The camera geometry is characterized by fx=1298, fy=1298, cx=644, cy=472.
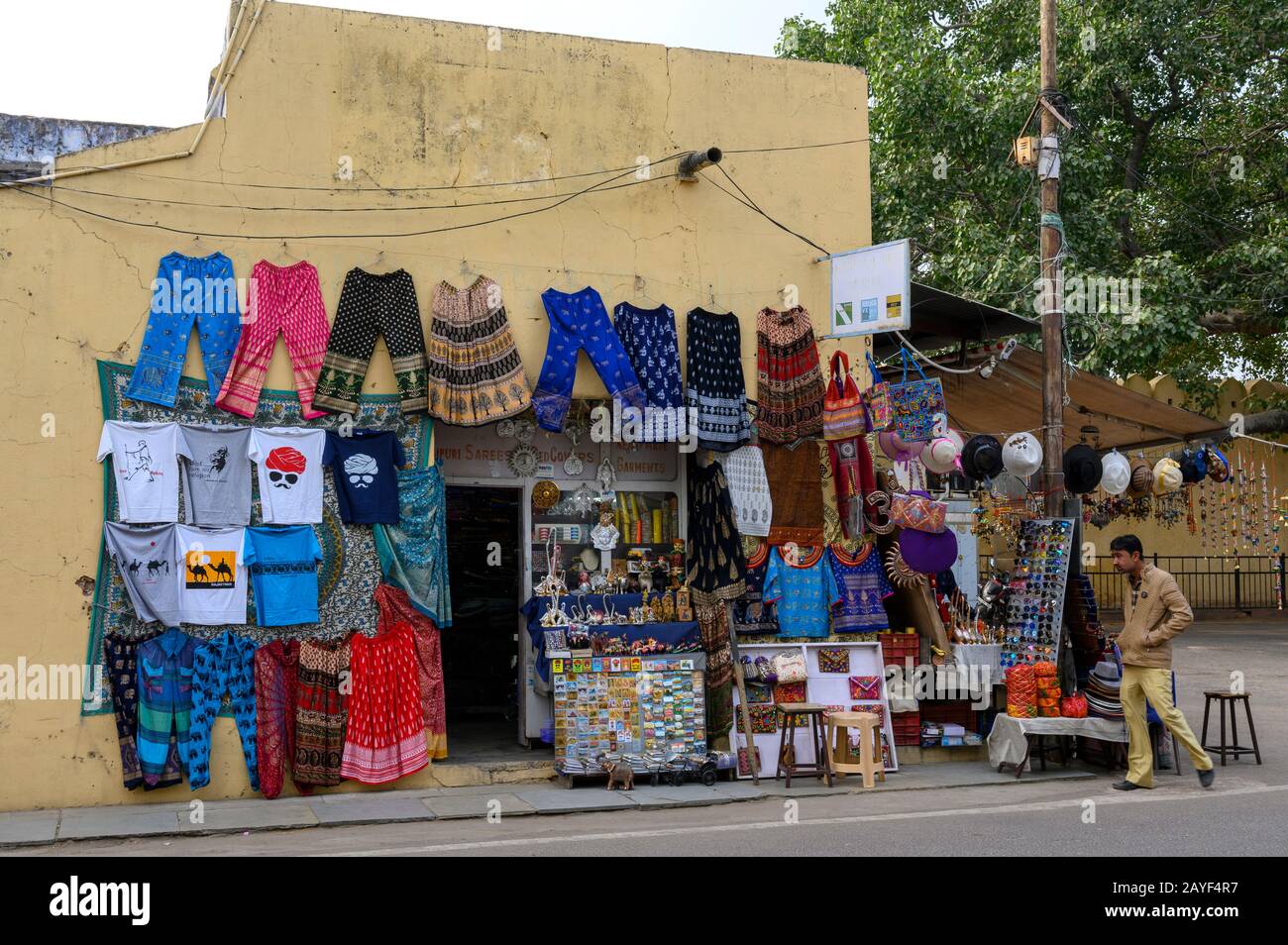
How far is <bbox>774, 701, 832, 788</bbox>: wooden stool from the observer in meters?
11.1

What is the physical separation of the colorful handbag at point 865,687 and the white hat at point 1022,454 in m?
2.42

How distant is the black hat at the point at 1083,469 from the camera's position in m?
12.7

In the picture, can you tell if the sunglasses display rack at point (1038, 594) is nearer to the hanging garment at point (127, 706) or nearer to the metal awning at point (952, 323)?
the metal awning at point (952, 323)

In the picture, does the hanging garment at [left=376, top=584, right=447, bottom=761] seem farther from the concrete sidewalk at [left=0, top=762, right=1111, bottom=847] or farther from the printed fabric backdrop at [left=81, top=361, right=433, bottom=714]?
the concrete sidewalk at [left=0, top=762, right=1111, bottom=847]

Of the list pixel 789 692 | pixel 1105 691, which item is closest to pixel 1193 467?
pixel 1105 691

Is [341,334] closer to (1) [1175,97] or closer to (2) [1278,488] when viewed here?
(1) [1175,97]

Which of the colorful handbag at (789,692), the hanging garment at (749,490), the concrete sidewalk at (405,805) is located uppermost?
the hanging garment at (749,490)

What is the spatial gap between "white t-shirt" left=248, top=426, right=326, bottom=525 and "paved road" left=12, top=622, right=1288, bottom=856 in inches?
102

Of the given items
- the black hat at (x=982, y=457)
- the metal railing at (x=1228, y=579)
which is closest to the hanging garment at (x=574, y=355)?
the black hat at (x=982, y=457)

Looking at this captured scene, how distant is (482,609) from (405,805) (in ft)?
14.3

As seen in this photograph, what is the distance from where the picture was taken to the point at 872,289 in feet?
38.5

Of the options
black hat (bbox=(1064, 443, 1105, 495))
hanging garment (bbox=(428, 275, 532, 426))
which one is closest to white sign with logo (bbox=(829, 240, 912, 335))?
black hat (bbox=(1064, 443, 1105, 495))

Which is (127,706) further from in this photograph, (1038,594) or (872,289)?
(1038,594)

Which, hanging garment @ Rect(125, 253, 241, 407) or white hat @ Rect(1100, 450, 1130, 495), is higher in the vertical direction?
hanging garment @ Rect(125, 253, 241, 407)
